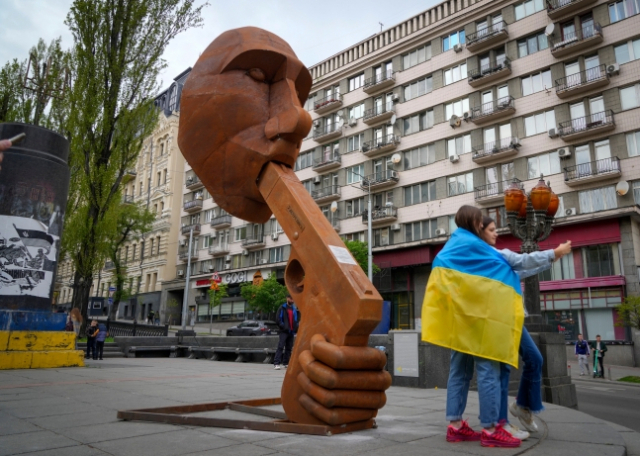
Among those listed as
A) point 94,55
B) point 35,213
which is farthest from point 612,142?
point 35,213

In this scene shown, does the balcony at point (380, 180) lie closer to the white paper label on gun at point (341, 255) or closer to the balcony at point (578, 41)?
the balcony at point (578, 41)

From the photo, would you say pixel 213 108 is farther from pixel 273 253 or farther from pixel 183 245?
pixel 183 245

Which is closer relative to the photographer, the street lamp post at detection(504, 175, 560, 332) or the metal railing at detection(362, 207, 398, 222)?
the street lamp post at detection(504, 175, 560, 332)

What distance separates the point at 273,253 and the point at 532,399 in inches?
1530

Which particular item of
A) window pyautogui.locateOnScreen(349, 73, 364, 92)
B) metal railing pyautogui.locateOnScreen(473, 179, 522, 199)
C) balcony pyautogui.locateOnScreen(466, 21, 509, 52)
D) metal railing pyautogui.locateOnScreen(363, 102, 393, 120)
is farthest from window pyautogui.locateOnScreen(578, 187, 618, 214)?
window pyautogui.locateOnScreen(349, 73, 364, 92)

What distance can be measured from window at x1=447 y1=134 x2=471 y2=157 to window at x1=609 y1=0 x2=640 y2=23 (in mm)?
9730

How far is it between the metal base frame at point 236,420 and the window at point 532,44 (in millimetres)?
30114

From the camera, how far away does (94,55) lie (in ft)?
57.7

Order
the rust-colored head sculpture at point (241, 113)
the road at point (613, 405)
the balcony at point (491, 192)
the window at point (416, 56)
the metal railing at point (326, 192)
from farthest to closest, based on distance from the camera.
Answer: the metal railing at point (326, 192) → the window at point (416, 56) → the balcony at point (491, 192) → the road at point (613, 405) → the rust-colored head sculpture at point (241, 113)

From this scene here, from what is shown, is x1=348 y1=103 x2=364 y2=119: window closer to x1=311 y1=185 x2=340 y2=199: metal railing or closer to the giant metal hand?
x1=311 y1=185 x2=340 y2=199: metal railing

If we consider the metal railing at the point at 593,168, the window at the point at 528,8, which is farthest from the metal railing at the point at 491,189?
the window at the point at 528,8

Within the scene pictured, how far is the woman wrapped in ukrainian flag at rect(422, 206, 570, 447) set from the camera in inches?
141

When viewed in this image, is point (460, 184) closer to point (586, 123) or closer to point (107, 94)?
point (586, 123)

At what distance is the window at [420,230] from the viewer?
1245 inches
